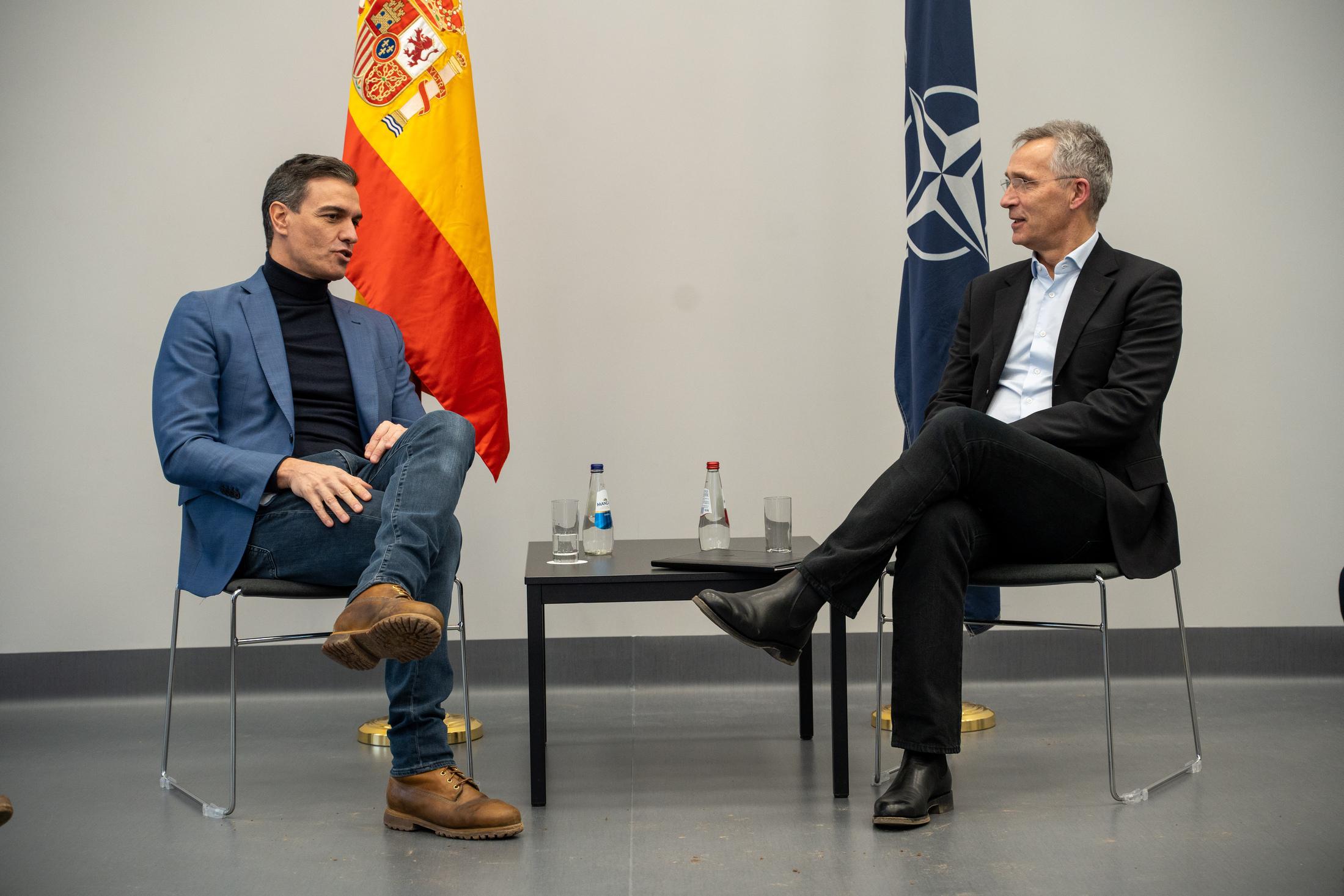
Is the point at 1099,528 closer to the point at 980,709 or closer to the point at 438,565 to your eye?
the point at 980,709

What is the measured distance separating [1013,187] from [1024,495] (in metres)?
0.77

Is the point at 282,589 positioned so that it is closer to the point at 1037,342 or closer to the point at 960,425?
the point at 960,425

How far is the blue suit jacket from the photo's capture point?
7.20 feet

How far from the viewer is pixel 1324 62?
10.7 ft

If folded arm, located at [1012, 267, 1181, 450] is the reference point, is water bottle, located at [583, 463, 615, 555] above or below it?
below

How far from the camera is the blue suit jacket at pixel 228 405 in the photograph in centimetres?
220

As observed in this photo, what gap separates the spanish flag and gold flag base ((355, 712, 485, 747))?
0.64 meters

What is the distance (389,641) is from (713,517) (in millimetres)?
876

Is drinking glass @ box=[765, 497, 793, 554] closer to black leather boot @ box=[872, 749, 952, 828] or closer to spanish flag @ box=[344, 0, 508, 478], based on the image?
black leather boot @ box=[872, 749, 952, 828]

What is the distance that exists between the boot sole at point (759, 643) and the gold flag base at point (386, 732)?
0.97 metres

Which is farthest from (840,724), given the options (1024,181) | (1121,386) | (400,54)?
(400,54)

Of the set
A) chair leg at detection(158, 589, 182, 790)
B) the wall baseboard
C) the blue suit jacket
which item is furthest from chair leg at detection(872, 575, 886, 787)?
chair leg at detection(158, 589, 182, 790)

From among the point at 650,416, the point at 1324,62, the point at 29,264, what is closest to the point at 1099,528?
the point at 650,416

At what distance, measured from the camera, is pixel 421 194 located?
9.17 feet
